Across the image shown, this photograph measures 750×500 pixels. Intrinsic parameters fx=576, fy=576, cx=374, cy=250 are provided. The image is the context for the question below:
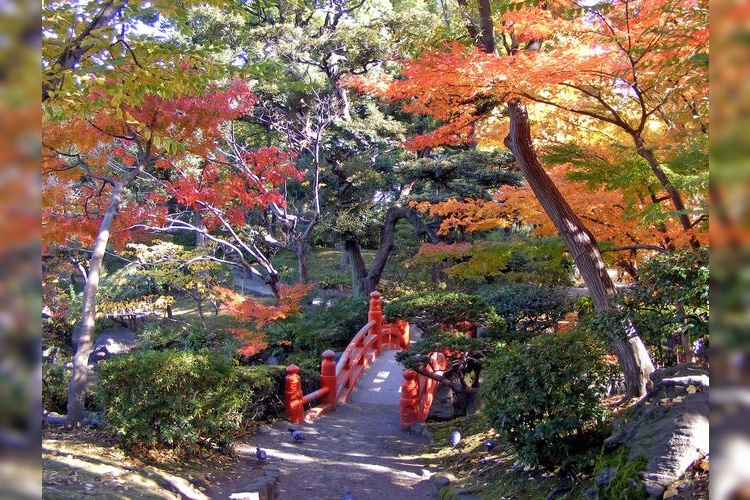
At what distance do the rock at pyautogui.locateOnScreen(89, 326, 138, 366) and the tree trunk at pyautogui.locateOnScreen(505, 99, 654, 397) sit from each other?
12462 millimetres

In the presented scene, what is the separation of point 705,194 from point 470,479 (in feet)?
11.5

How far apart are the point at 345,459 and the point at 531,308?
144 inches

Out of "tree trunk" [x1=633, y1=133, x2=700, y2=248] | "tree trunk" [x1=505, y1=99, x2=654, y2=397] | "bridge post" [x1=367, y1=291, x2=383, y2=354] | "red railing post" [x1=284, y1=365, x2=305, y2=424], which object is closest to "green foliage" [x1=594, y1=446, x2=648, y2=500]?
"tree trunk" [x1=505, y1=99, x2=654, y2=397]

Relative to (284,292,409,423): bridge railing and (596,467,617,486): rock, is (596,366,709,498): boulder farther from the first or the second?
(284,292,409,423): bridge railing

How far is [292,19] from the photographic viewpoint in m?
→ 14.8

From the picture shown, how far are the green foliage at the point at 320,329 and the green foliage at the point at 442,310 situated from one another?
3.52 metres

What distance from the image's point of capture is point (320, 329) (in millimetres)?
12094

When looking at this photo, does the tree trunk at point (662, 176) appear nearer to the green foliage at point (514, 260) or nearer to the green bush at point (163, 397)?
the green foliage at point (514, 260)

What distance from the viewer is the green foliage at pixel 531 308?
875 cm

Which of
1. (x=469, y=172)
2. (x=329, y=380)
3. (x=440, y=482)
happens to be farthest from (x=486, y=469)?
(x=469, y=172)

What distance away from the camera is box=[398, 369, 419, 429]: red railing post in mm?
8883

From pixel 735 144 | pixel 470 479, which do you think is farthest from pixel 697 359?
pixel 735 144

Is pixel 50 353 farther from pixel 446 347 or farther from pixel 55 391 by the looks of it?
pixel 446 347

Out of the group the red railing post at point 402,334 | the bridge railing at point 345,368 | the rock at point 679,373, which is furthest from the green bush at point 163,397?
the red railing post at point 402,334
